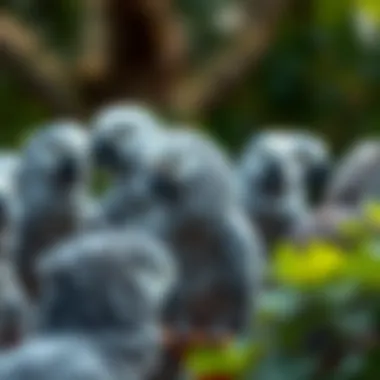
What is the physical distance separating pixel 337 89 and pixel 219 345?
8.78 feet

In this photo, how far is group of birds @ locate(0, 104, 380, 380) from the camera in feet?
3.43

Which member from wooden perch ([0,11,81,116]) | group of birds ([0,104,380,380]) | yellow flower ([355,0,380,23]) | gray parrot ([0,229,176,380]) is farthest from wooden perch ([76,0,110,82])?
gray parrot ([0,229,176,380])

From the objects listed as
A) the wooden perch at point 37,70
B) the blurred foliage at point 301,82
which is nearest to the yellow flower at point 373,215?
the wooden perch at point 37,70

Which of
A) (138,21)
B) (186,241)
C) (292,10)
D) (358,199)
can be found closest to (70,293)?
(186,241)

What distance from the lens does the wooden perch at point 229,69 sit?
10.9ft

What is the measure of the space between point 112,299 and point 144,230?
0.16 metres

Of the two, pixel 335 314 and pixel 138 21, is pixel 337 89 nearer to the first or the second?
pixel 138 21

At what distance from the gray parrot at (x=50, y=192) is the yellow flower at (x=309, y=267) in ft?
0.94

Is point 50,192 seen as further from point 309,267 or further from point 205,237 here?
point 309,267

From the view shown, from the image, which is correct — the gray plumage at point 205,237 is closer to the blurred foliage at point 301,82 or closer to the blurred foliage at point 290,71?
the blurred foliage at point 290,71

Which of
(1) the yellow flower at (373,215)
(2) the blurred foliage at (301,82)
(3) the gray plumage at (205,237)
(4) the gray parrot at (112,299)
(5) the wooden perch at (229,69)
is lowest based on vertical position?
(1) the yellow flower at (373,215)

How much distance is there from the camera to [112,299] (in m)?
1.05

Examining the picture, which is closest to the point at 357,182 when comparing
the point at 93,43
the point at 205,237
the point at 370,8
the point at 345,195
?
the point at 345,195

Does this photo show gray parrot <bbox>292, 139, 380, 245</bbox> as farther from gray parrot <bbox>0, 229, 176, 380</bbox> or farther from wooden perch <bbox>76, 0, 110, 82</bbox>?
wooden perch <bbox>76, 0, 110, 82</bbox>
